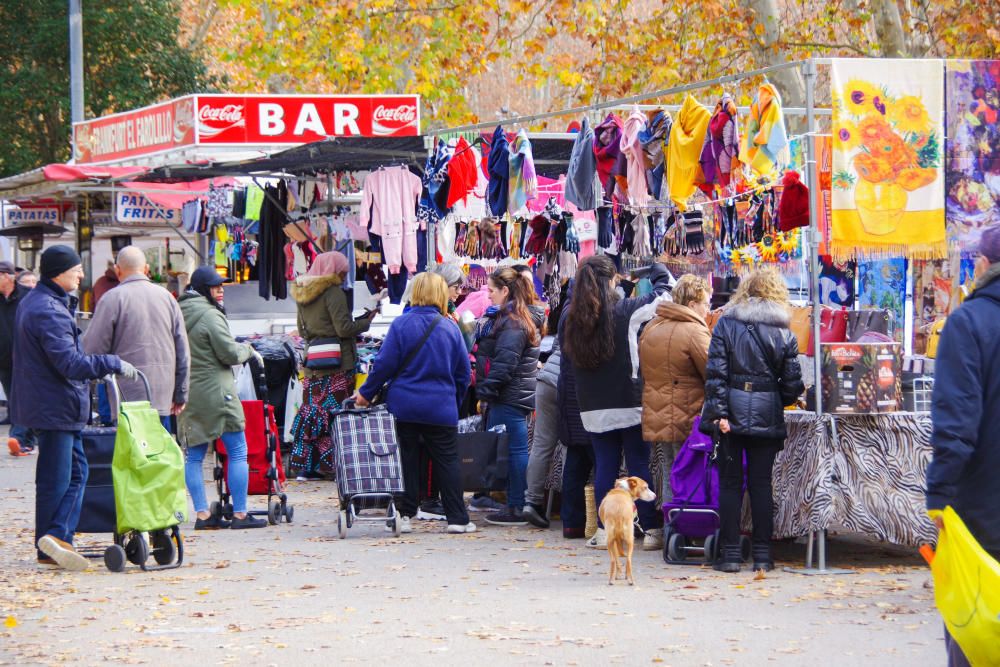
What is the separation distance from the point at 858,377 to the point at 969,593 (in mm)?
4331

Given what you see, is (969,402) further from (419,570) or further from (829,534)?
(829,534)

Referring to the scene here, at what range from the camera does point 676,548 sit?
9.02 meters

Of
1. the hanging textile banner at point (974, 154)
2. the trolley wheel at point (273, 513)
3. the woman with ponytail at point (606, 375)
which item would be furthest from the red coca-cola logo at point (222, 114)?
the hanging textile banner at point (974, 154)

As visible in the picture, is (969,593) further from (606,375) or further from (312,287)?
(312,287)

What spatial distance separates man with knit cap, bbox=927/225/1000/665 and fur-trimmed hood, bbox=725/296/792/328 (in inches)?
140

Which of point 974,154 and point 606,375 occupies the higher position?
point 974,154

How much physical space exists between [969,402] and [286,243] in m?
11.6

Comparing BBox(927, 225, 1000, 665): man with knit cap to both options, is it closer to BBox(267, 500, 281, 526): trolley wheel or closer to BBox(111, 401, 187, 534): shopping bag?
BBox(111, 401, 187, 534): shopping bag

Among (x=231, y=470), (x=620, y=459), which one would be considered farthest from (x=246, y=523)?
(x=620, y=459)

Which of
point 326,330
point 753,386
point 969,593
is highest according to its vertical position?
point 326,330

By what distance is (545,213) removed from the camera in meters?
12.6

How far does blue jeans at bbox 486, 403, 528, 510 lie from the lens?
10906 mm

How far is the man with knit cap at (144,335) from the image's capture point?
9914mm

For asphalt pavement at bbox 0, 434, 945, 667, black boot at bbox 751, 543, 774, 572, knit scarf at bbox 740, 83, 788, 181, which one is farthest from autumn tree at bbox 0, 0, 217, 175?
Answer: black boot at bbox 751, 543, 774, 572
